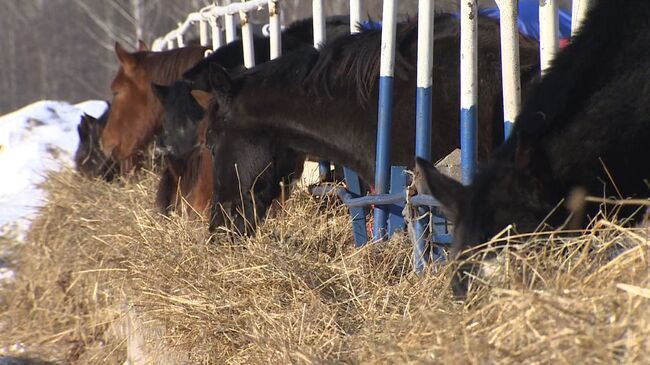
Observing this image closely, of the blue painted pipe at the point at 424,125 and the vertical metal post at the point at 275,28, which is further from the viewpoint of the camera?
the vertical metal post at the point at 275,28

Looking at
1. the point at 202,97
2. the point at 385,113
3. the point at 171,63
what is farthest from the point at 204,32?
the point at 385,113

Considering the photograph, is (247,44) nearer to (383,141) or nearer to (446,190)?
(383,141)

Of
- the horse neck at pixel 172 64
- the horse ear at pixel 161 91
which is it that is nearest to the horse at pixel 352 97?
the horse ear at pixel 161 91

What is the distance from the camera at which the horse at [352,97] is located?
15.6 ft

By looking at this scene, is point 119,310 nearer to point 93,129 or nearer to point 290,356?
point 290,356

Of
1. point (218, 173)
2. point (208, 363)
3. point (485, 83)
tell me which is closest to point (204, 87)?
point (218, 173)

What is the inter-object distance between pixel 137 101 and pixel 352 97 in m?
3.40

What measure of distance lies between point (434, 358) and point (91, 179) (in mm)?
5895

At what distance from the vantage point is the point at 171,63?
794 centimetres

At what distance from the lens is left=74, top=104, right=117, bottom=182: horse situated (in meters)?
8.11

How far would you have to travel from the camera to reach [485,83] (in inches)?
184

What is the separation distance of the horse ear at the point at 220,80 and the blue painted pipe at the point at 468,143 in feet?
5.76

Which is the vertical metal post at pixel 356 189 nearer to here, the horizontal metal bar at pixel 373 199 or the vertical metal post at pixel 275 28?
the horizontal metal bar at pixel 373 199

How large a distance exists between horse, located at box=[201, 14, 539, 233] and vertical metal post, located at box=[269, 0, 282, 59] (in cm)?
73
